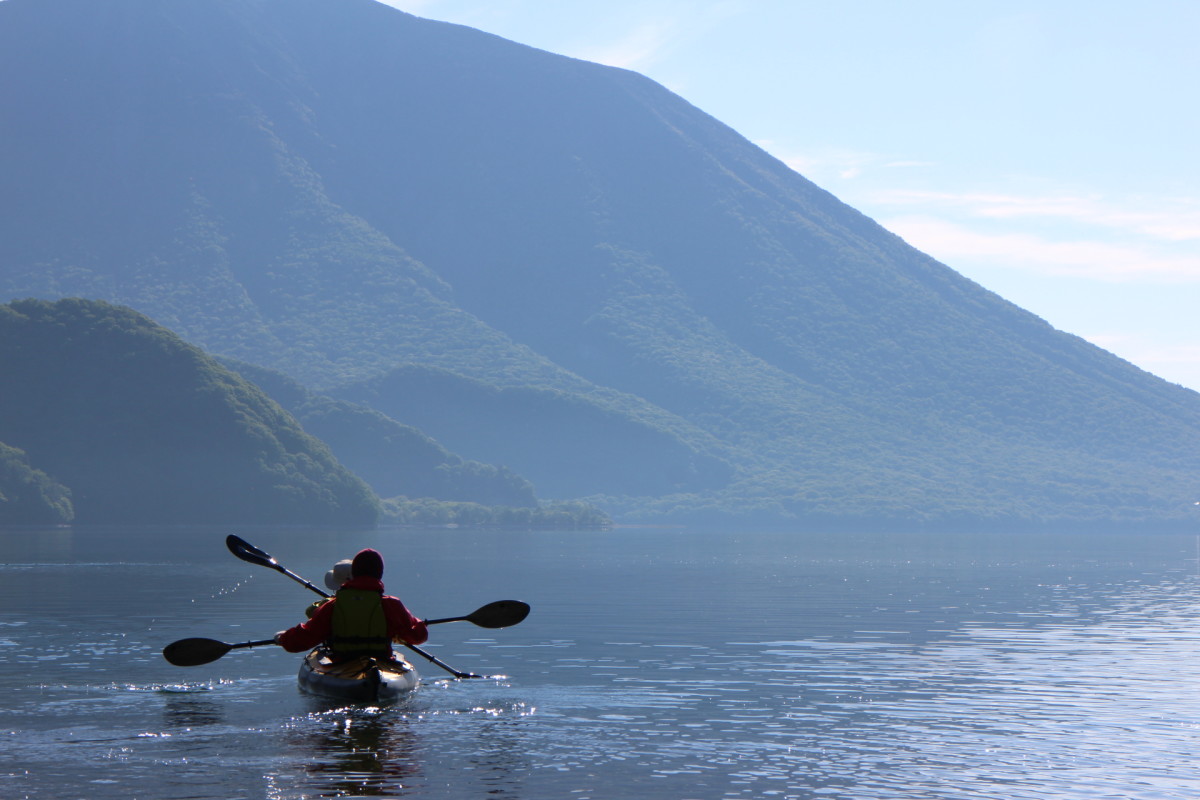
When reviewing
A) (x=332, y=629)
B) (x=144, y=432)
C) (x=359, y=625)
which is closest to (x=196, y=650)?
(x=332, y=629)

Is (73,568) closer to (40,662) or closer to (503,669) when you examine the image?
(40,662)

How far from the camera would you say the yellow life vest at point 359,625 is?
25.7 m

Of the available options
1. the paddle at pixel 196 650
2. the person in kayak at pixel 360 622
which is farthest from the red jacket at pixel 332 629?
the paddle at pixel 196 650

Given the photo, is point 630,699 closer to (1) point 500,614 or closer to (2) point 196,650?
(1) point 500,614

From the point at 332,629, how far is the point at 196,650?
3746 mm

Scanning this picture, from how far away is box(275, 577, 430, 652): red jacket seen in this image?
2578 centimetres

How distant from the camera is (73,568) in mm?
65938

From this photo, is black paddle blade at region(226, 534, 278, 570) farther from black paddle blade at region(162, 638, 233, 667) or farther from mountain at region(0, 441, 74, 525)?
mountain at region(0, 441, 74, 525)

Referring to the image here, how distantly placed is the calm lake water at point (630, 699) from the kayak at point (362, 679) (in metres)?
0.37

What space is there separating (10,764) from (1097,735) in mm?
17106

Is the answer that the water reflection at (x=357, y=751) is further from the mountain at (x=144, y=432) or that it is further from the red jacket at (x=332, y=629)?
the mountain at (x=144, y=432)

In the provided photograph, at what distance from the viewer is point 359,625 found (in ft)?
84.8

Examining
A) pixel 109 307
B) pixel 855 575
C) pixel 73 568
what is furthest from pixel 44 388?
pixel 855 575

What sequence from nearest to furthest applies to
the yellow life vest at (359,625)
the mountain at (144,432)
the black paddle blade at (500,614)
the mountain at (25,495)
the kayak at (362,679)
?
the kayak at (362,679), the yellow life vest at (359,625), the black paddle blade at (500,614), the mountain at (25,495), the mountain at (144,432)
